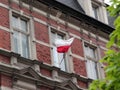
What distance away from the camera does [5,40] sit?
1577cm

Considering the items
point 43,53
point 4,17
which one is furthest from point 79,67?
point 4,17

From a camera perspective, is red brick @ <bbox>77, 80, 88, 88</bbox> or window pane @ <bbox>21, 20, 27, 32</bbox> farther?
red brick @ <bbox>77, 80, 88, 88</bbox>

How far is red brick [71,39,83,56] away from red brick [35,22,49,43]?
179cm

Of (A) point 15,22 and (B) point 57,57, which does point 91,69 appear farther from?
(A) point 15,22

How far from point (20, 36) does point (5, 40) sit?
1.10 meters

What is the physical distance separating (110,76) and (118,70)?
0.30 meters

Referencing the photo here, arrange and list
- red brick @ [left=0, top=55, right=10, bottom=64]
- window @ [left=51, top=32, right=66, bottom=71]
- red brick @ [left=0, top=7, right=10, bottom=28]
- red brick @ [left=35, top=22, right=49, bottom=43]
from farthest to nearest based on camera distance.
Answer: window @ [left=51, top=32, right=66, bottom=71], red brick @ [left=35, top=22, right=49, bottom=43], red brick @ [left=0, top=7, right=10, bottom=28], red brick @ [left=0, top=55, right=10, bottom=64]

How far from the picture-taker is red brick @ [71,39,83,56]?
19033 mm

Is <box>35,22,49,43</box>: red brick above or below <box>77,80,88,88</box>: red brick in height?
above

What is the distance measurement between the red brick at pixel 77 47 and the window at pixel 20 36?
2921 millimetres

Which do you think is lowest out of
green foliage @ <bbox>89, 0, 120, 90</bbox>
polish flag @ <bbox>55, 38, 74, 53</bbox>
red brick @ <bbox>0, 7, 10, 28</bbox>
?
green foliage @ <bbox>89, 0, 120, 90</bbox>

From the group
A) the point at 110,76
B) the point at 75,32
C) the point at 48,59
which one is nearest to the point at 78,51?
the point at 75,32

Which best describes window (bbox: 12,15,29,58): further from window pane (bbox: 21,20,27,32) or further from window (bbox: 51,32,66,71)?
window (bbox: 51,32,66,71)

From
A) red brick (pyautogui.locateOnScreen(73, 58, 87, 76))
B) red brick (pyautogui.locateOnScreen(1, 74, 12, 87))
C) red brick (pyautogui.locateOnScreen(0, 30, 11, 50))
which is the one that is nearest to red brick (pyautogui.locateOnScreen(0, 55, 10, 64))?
red brick (pyautogui.locateOnScreen(0, 30, 11, 50))
